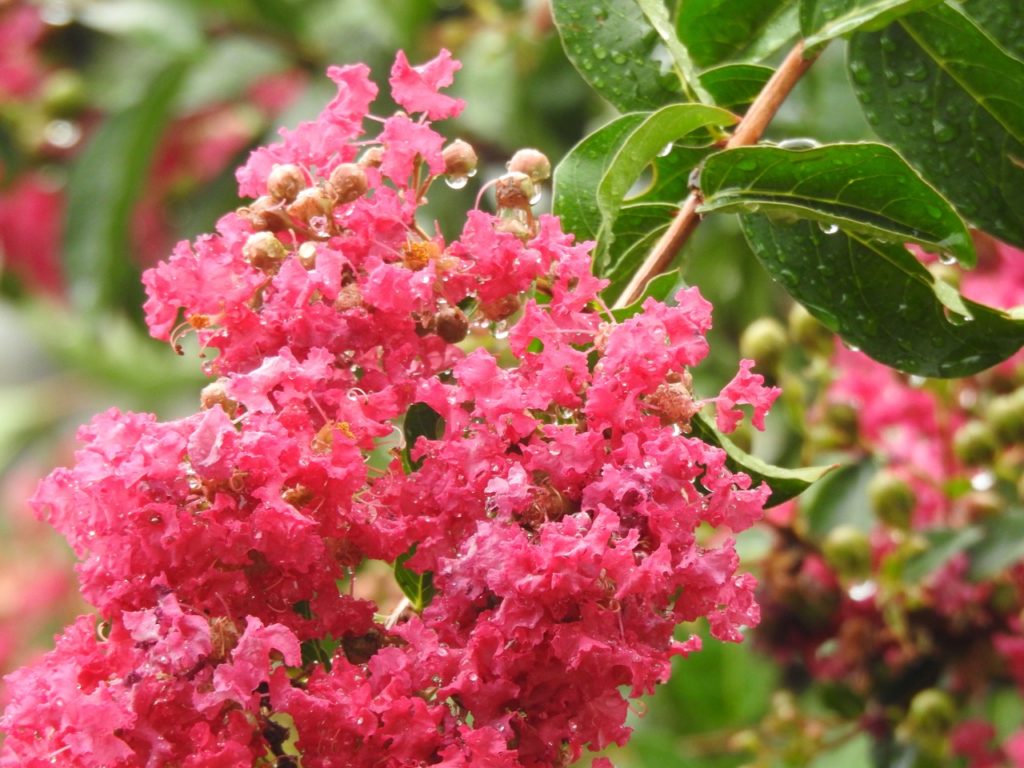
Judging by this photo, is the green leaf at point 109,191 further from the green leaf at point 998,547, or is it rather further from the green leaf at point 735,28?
the green leaf at point 998,547

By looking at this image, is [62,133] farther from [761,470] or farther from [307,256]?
[761,470]

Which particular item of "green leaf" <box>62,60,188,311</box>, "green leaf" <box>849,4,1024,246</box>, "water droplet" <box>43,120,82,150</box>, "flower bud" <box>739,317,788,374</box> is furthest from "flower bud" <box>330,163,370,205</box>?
"water droplet" <box>43,120,82,150</box>

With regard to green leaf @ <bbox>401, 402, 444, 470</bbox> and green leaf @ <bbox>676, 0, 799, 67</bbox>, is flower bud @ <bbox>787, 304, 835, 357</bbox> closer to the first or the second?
green leaf @ <bbox>676, 0, 799, 67</bbox>

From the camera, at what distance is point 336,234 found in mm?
827

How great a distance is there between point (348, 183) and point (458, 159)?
0.30 ft

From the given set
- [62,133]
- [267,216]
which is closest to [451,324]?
A: [267,216]

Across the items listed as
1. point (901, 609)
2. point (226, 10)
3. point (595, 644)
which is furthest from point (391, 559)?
point (226, 10)

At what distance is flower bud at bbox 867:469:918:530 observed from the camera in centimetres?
128

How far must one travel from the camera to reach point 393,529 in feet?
2.44

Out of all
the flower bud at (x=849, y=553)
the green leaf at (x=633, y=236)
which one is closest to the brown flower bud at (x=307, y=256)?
the green leaf at (x=633, y=236)

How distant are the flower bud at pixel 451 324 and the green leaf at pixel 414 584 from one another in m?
0.13

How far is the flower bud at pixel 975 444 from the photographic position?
1.31 metres

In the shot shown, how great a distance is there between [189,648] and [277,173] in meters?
0.30

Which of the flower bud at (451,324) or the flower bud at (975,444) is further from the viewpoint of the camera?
the flower bud at (975,444)
